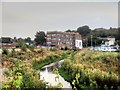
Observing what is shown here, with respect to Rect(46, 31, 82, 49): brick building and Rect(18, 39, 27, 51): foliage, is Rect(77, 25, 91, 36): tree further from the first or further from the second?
Rect(18, 39, 27, 51): foliage

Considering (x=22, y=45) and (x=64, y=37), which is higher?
(x=64, y=37)

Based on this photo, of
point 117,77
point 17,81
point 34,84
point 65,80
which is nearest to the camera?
point 17,81

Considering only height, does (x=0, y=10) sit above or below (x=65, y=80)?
above

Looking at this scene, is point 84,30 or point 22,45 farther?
point 84,30

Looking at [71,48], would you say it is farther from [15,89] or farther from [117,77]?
[15,89]

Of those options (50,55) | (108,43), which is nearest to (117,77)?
(50,55)

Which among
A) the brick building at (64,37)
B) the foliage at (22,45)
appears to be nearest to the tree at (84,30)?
the brick building at (64,37)

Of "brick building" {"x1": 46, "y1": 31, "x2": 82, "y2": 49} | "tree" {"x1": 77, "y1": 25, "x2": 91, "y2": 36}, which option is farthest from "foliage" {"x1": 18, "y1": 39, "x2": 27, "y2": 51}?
"tree" {"x1": 77, "y1": 25, "x2": 91, "y2": 36}

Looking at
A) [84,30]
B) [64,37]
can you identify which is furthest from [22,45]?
[84,30]

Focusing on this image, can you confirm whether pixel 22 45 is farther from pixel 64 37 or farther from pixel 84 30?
pixel 84 30

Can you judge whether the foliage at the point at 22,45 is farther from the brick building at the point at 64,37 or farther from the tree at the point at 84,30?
the tree at the point at 84,30

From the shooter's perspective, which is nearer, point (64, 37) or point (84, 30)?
point (64, 37)

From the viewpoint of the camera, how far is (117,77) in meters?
7.09

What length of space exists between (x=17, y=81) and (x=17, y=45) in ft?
68.7
